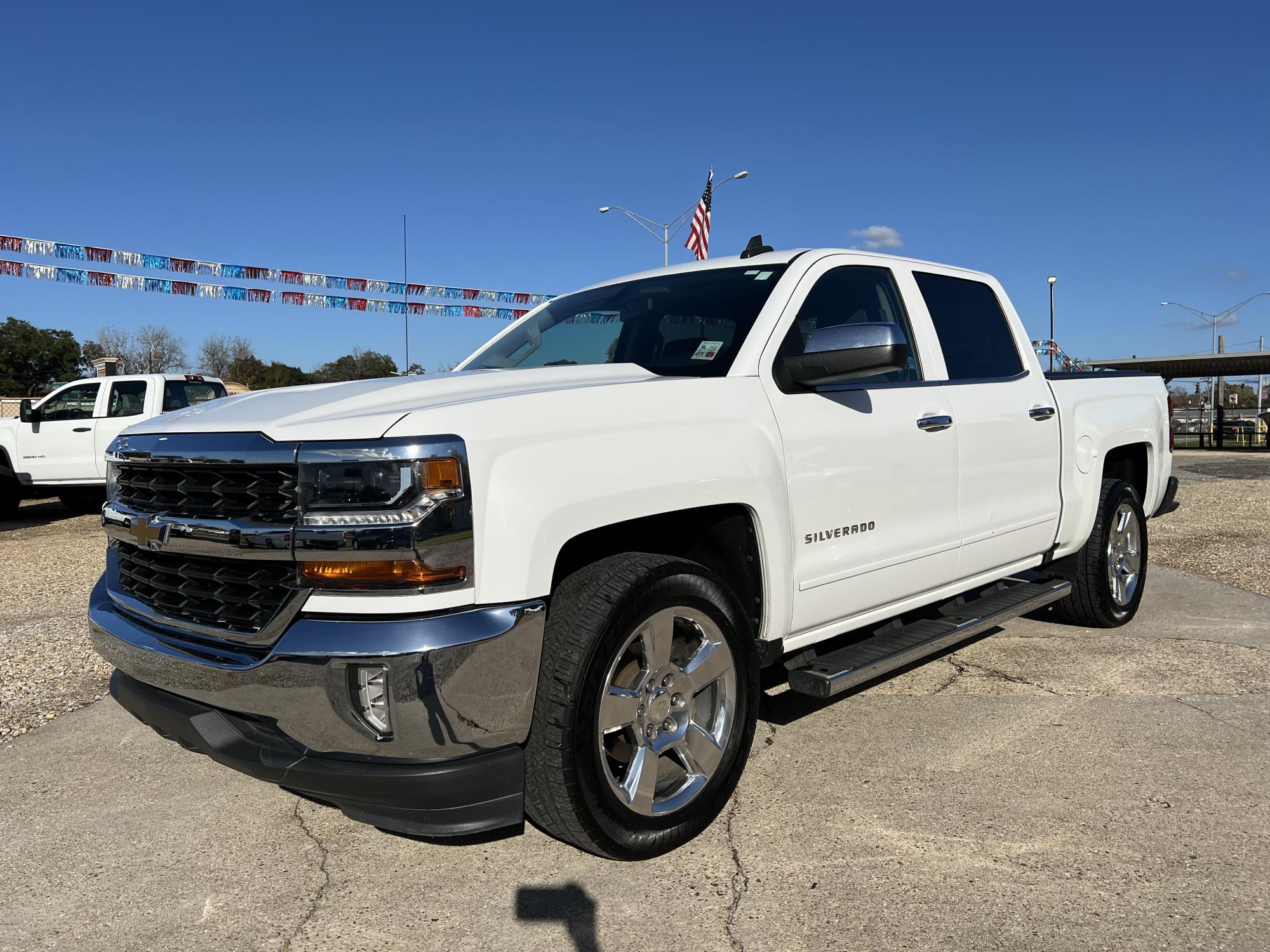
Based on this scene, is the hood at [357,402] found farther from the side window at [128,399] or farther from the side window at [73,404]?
the side window at [73,404]

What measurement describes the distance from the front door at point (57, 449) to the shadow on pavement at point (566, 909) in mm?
11728

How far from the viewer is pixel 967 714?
13.1 feet

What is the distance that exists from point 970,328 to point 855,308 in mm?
839

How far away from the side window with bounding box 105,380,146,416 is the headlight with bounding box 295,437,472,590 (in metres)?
11.6

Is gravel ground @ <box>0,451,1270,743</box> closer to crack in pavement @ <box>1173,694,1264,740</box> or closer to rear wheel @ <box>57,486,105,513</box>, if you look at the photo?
rear wheel @ <box>57,486,105,513</box>

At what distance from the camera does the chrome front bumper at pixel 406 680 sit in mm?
2227

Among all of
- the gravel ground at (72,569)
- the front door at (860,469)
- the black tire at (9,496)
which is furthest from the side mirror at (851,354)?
the black tire at (9,496)

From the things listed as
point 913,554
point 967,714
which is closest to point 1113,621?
point 967,714

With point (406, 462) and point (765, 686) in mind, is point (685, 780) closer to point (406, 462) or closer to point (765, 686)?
point (765, 686)

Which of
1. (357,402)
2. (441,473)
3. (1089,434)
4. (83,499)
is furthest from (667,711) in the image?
(83,499)

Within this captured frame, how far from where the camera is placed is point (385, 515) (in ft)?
7.43

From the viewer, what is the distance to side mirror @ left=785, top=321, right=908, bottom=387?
3086 mm

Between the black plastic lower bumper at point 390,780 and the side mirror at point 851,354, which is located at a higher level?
the side mirror at point 851,354

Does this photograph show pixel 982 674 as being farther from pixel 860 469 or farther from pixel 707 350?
pixel 707 350
